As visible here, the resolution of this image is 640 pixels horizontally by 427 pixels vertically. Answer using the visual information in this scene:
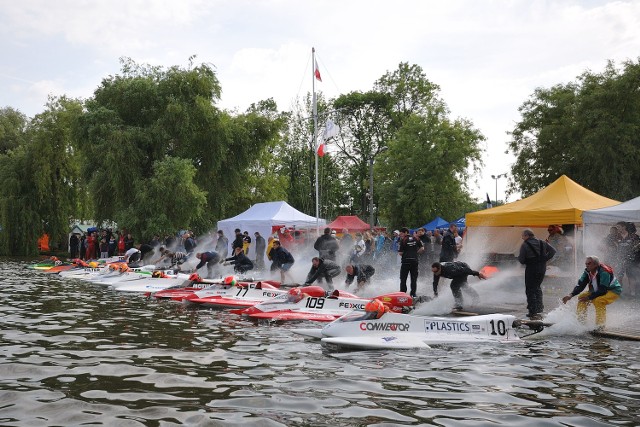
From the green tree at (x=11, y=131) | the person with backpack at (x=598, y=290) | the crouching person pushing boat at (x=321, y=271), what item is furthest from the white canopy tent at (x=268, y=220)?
the green tree at (x=11, y=131)

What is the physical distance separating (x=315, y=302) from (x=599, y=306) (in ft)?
19.9

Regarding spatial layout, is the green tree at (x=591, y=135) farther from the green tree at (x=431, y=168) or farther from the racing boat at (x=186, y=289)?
the racing boat at (x=186, y=289)

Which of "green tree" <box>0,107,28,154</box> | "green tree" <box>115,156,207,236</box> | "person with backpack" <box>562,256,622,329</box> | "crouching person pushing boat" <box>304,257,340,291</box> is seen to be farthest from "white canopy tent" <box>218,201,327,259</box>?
"green tree" <box>0,107,28,154</box>

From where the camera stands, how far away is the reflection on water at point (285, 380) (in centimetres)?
620

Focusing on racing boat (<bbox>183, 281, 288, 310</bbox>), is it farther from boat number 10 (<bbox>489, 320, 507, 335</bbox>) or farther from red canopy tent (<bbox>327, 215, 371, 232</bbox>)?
red canopy tent (<bbox>327, 215, 371, 232</bbox>)

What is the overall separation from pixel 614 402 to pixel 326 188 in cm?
5569

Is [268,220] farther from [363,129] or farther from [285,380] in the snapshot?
[363,129]

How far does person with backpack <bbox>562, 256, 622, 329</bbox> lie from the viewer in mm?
10906

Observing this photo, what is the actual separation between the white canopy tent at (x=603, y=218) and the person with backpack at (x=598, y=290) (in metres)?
4.75

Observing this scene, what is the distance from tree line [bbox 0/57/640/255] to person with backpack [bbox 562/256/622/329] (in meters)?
22.4

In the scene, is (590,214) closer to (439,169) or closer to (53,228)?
(439,169)

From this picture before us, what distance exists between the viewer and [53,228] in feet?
127

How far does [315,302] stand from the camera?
13.8 metres

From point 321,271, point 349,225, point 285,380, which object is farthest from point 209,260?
point 349,225
